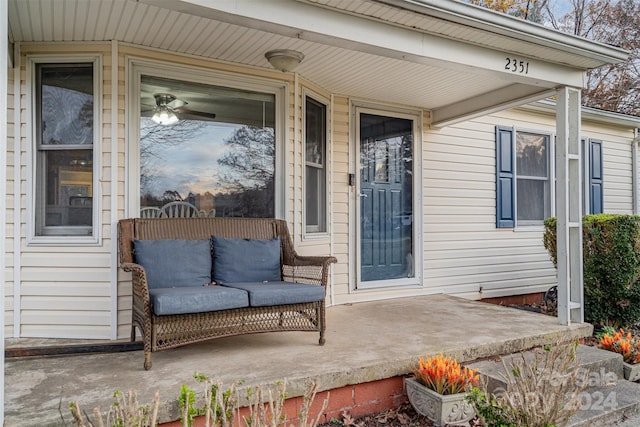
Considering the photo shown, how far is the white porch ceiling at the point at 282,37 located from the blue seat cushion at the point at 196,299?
1621 mm

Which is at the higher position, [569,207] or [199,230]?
[569,207]

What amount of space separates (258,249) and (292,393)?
138 centimetres

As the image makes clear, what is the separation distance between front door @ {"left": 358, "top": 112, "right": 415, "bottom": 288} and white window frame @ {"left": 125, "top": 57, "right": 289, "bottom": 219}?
1158mm

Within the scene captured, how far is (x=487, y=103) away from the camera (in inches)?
193

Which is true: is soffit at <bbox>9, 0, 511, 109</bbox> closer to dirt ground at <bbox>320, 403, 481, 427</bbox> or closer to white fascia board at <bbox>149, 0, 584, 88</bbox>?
white fascia board at <bbox>149, 0, 584, 88</bbox>

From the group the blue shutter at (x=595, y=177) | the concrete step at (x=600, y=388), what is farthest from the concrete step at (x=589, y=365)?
the blue shutter at (x=595, y=177)

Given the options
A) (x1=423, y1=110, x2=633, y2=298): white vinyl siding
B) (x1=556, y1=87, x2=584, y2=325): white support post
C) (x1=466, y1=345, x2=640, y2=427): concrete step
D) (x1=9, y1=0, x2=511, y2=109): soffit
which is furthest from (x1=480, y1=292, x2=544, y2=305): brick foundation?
(x1=9, y1=0, x2=511, y2=109): soffit

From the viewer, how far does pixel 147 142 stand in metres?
3.72

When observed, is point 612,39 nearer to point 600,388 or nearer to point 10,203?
point 600,388

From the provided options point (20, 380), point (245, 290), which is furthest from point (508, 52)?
point (20, 380)

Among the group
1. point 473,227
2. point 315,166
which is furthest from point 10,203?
point 473,227

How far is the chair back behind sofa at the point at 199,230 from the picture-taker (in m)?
3.29

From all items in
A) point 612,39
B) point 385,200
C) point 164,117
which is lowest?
point 385,200

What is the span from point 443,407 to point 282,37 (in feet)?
8.93
